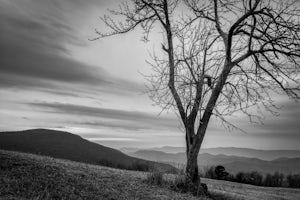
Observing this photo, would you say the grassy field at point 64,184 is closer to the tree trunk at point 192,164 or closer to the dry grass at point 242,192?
the tree trunk at point 192,164

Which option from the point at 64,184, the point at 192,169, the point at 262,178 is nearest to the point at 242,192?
the point at 192,169

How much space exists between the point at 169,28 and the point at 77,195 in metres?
7.15

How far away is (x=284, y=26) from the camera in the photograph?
11.4 meters

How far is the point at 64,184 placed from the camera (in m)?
7.63

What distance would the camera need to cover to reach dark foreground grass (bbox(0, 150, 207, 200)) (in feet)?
22.1

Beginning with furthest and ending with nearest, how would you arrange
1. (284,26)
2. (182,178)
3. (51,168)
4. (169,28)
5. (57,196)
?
1. (169,28)
2. (284,26)
3. (182,178)
4. (51,168)
5. (57,196)

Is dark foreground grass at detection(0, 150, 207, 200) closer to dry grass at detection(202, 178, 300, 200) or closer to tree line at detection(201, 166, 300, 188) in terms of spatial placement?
dry grass at detection(202, 178, 300, 200)

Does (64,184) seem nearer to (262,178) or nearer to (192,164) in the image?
(192,164)

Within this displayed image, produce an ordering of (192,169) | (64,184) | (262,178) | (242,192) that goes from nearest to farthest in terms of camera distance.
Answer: (64,184) → (192,169) → (242,192) → (262,178)

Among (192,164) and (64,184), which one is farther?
(192,164)

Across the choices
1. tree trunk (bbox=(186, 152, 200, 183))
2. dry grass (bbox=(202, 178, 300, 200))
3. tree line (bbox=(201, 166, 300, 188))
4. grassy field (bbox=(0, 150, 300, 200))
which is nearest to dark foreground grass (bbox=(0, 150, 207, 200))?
grassy field (bbox=(0, 150, 300, 200))

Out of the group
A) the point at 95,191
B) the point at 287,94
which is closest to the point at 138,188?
the point at 95,191

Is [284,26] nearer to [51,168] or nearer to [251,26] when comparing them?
[251,26]

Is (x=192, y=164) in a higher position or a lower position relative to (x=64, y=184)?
higher
